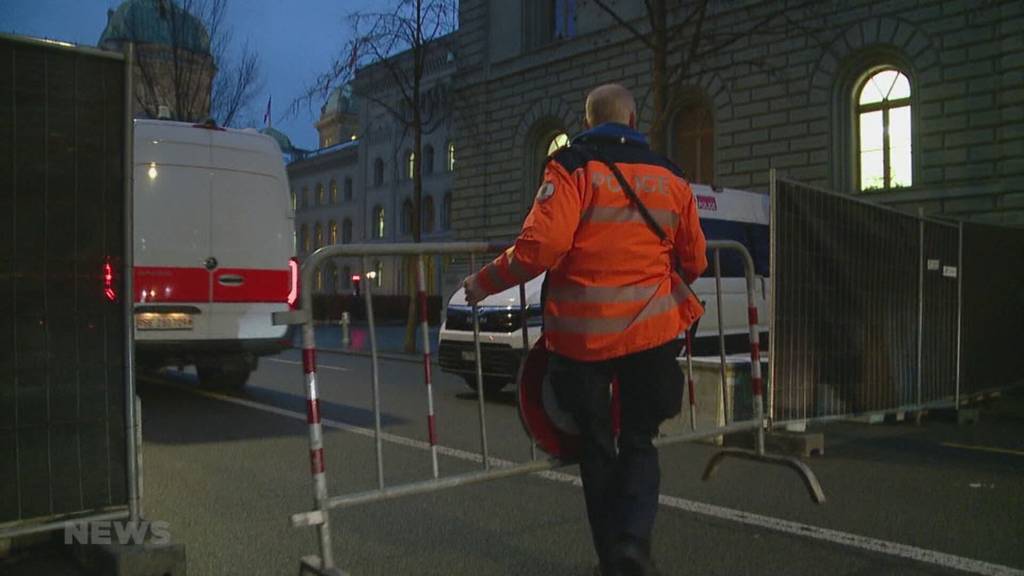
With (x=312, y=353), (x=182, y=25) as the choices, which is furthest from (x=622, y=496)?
(x=182, y=25)

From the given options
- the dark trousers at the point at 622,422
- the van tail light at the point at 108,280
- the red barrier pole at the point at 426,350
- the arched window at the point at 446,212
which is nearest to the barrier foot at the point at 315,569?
the red barrier pole at the point at 426,350

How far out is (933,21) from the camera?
59.4 ft

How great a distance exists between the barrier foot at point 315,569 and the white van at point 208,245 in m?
5.96

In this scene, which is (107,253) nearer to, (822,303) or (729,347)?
(822,303)

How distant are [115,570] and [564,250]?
83.1 inches

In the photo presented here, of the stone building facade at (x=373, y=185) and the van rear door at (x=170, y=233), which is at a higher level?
the stone building facade at (x=373, y=185)

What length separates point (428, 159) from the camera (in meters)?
52.4

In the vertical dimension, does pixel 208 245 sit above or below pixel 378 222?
below

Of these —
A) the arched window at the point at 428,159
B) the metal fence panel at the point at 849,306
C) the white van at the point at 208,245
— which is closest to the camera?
the metal fence panel at the point at 849,306

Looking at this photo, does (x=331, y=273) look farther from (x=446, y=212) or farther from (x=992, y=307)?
(x=446, y=212)

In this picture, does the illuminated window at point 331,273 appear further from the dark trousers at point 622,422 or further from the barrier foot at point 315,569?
the dark trousers at point 622,422

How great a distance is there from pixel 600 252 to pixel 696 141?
20570 mm

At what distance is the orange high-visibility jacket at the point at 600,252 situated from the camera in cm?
316

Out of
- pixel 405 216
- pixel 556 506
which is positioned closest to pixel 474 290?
pixel 556 506
